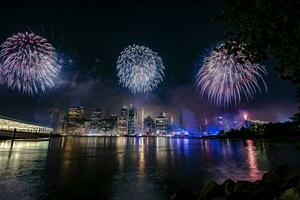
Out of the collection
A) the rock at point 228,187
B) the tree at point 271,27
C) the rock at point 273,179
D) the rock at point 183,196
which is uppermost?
the tree at point 271,27

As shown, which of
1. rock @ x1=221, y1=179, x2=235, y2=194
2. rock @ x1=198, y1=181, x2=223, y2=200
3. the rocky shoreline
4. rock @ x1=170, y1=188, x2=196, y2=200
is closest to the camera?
the rocky shoreline

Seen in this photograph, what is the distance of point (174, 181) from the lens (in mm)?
31141

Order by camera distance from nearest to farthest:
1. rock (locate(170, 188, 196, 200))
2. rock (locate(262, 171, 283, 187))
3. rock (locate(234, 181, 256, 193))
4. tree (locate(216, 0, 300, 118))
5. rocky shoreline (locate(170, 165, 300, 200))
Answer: tree (locate(216, 0, 300, 118)), rocky shoreline (locate(170, 165, 300, 200)), rock (locate(234, 181, 256, 193)), rock (locate(170, 188, 196, 200)), rock (locate(262, 171, 283, 187))

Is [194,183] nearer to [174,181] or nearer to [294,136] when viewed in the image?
[174,181]

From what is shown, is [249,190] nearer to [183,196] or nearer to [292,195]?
[292,195]

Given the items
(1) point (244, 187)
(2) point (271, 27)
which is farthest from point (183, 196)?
(2) point (271, 27)

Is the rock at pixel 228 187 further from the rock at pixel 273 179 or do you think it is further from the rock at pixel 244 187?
the rock at pixel 273 179

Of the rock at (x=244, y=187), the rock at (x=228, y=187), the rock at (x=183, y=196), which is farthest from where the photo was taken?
the rock at (x=183, y=196)

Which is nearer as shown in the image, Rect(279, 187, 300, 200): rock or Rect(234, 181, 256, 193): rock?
Rect(279, 187, 300, 200): rock

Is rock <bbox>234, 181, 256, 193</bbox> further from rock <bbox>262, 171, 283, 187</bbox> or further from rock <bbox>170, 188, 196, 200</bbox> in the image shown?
rock <bbox>262, 171, 283, 187</bbox>

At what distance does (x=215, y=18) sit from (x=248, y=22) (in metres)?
2.67

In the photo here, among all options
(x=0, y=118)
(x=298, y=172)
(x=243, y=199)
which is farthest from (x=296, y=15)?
(x=0, y=118)

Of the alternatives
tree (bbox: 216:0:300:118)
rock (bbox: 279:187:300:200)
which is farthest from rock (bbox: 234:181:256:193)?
tree (bbox: 216:0:300:118)

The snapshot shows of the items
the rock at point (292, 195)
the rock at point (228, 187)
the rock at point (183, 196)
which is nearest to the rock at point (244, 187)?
the rock at point (228, 187)
